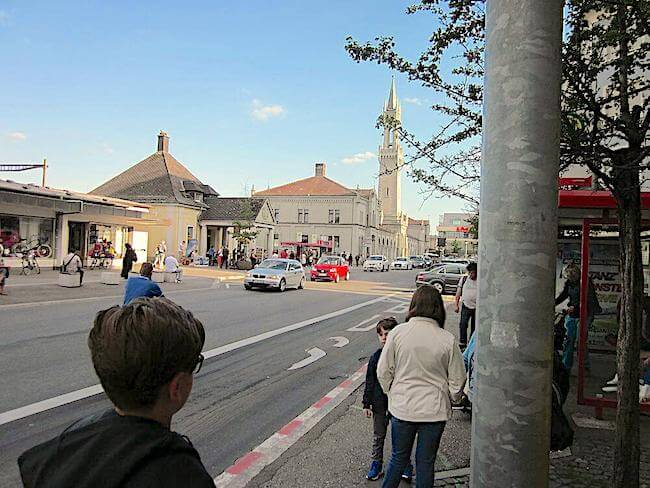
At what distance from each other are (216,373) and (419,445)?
5150 mm

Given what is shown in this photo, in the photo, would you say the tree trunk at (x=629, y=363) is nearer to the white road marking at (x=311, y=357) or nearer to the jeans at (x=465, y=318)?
the white road marking at (x=311, y=357)

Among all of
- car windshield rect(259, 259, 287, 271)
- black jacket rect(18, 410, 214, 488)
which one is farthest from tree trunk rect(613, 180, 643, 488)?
car windshield rect(259, 259, 287, 271)

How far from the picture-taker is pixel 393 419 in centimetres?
374

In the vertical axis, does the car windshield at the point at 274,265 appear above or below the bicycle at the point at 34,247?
below

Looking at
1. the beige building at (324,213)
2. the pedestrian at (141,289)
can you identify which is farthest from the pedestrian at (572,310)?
the beige building at (324,213)

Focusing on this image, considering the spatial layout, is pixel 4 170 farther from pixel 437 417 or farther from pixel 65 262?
pixel 437 417

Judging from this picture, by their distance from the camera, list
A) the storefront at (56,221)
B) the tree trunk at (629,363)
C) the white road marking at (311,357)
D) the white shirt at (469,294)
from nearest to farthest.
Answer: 1. the tree trunk at (629,363)
2. the white road marking at (311,357)
3. the white shirt at (469,294)
4. the storefront at (56,221)

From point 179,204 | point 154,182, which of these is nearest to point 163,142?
point 154,182

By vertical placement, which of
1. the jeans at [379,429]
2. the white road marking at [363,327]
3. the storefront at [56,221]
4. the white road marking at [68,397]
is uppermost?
the storefront at [56,221]

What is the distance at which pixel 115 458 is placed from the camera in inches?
51.2

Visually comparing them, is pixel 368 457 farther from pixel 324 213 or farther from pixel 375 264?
pixel 324 213

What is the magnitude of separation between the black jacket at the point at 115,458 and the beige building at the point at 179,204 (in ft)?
139

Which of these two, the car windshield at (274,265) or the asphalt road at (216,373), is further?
the car windshield at (274,265)

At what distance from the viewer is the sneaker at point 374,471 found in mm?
4503
